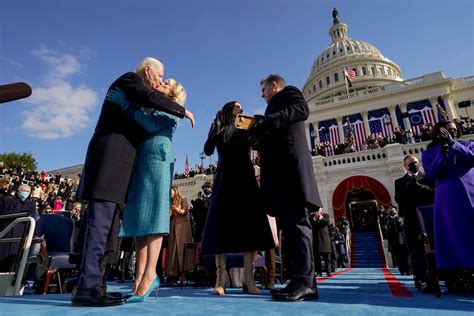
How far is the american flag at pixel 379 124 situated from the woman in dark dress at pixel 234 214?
33.7m

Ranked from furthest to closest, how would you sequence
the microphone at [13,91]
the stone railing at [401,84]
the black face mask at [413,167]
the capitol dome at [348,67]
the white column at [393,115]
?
the capitol dome at [348,67] < the stone railing at [401,84] < the white column at [393,115] < the black face mask at [413,167] < the microphone at [13,91]

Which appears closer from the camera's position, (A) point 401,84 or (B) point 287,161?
(B) point 287,161

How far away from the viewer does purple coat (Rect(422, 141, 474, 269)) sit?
274 centimetres

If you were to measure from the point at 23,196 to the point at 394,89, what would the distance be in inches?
1489

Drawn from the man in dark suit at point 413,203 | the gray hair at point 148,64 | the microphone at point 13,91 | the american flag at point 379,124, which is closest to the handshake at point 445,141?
the man in dark suit at point 413,203

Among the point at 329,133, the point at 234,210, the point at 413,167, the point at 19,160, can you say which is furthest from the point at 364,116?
the point at 19,160

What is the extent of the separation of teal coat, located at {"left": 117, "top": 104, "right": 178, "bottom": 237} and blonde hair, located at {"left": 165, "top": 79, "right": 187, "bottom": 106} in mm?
288

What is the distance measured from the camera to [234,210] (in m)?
3.01

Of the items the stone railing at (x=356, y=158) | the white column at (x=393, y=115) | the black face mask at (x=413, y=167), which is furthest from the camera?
the white column at (x=393, y=115)

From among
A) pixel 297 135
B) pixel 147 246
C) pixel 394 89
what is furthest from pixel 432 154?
pixel 394 89

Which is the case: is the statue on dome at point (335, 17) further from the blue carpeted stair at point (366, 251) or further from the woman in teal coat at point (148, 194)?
the woman in teal coat at point (148, 194)

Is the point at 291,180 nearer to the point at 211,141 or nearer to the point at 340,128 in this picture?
the point at 211,141

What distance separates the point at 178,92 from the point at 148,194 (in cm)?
95

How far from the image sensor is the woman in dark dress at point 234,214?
292cm
